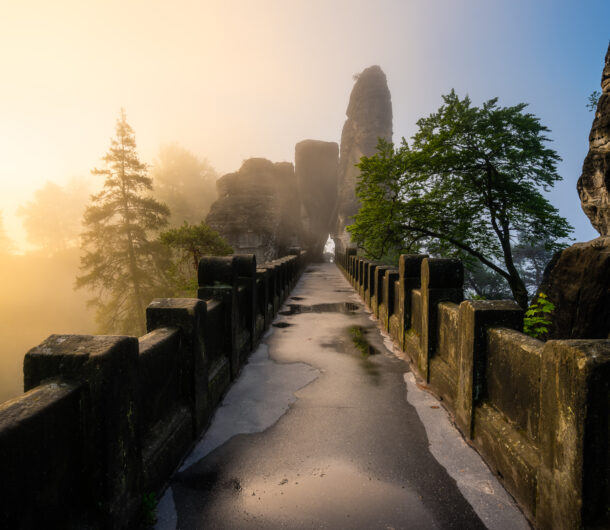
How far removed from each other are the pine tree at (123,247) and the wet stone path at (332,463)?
25.2 meters

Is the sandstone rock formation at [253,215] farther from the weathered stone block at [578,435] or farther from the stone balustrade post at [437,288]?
the weathered stone block at [578,435]

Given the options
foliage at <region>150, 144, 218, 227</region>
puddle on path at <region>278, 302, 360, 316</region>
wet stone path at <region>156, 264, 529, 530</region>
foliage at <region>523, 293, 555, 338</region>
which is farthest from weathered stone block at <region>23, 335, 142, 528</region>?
foliage at <region>150, 144, 218, 227</region>

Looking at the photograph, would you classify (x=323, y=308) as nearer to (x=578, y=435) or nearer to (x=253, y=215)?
(x=578, y=435)

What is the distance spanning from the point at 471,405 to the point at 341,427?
1247mm

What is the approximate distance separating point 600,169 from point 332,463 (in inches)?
681

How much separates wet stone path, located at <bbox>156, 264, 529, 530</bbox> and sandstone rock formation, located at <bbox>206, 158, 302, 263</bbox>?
98.4ft

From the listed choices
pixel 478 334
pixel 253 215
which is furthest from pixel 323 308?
pixel 253 215

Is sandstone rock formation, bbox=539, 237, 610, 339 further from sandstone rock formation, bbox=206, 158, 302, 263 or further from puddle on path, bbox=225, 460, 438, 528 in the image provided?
sandstone rock formation, bbox=206, 158, 302, 263

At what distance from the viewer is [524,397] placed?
7.77 ft

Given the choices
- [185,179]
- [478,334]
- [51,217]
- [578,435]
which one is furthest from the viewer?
[51,217]

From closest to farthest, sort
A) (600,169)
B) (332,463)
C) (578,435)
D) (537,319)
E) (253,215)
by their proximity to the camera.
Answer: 1. (578,435)
2. (332,463)
3. (537,319)
4. (600,169)
5. (253,215)

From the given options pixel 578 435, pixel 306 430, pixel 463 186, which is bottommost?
pixel 306 430

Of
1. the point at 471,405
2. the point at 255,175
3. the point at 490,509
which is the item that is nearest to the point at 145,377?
the point at 490,509

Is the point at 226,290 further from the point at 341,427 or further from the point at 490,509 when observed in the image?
the point at 490,509
